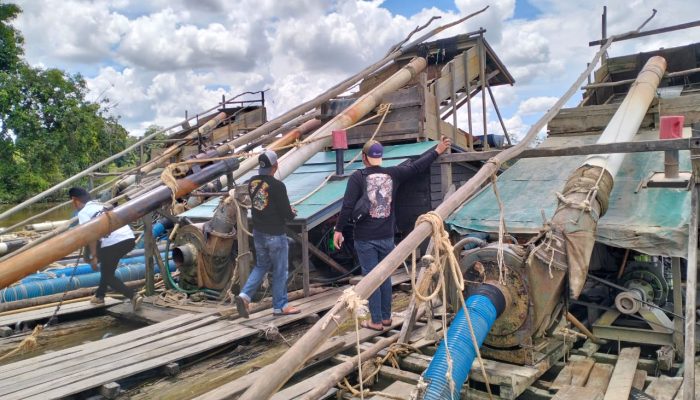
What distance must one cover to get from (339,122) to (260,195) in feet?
8.57

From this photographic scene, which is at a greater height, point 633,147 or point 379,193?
point 633,147

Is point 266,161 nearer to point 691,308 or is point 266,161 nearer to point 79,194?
point 79,194

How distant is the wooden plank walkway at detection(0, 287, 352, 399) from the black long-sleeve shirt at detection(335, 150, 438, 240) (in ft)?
4.67

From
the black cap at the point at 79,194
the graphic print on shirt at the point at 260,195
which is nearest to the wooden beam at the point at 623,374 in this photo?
the graphic print on shirt at the point at 260,195

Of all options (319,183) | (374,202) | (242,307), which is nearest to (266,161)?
(374,202)

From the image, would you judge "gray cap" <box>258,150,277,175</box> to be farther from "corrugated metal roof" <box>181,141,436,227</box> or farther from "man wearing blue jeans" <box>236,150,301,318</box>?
"corrugated metal roof" <box>181,141,436,227</box>

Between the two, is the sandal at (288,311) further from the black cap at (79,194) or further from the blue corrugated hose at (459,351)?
the black cap at (79,194)

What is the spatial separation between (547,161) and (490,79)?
5.17 meters

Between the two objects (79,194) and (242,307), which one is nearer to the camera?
(242,307)

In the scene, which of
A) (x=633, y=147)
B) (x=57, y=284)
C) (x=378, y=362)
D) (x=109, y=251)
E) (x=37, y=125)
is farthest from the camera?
(x=37, y=125)

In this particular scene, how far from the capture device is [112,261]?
6828mm

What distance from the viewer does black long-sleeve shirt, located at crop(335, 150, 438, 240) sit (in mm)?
5164

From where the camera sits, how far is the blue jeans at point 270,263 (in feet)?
19.1

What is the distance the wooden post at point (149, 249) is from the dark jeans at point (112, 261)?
0.20m
